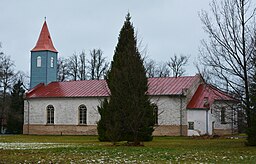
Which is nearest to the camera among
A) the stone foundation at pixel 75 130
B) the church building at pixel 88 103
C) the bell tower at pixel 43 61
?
the church building at pixel 88 103

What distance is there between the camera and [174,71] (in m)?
78.5

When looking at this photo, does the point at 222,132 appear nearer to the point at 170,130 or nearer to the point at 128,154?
the point at 170,130

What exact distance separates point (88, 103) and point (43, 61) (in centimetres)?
1288

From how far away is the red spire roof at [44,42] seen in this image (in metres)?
62.6

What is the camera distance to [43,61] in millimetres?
62406

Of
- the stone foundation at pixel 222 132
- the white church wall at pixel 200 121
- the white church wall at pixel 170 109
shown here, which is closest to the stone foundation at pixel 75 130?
the white church wall at pixel 170 109

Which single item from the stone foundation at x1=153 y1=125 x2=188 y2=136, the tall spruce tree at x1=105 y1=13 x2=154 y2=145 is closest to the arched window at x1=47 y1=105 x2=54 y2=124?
the stone foundation at x1=153 y1=125 x2=188 y2=136

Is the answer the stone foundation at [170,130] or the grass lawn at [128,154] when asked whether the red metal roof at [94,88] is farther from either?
the grass lawn at [128,154]

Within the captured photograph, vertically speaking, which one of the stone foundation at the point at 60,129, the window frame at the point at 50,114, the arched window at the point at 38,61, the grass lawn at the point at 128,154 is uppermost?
the arched window at the point at 38,61

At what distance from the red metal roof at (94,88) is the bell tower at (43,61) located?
306cm

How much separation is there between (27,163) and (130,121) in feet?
48.3

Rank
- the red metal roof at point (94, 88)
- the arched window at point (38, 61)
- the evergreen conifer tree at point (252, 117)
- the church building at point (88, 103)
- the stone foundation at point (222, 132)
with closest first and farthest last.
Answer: the evergreen conifer tree at point (252, 117) → the church building at point (88, 103) → the stone foundation at point (222, 132) → the red metal roof at point (94, 88) → the arched window at point (38, 61)

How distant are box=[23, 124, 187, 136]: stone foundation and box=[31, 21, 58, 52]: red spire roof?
12226mm

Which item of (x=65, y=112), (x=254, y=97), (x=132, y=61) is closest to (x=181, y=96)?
(x=65, y=112)
